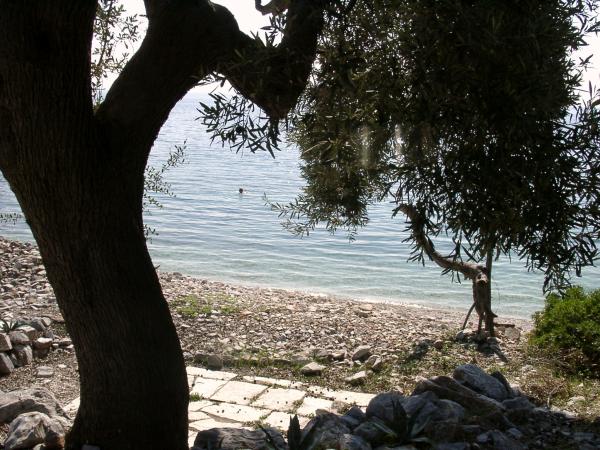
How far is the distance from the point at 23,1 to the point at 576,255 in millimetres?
4088

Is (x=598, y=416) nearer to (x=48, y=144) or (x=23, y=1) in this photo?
(x=48, y=144)

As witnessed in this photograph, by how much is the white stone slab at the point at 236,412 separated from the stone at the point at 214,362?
6.17 ft

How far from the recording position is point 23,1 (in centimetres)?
466

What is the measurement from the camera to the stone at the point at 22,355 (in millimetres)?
9164

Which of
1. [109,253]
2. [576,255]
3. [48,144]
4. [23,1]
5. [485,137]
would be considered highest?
[23,1]

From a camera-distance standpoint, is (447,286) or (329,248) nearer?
(447,286)

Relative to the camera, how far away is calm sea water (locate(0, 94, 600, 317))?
21.6m

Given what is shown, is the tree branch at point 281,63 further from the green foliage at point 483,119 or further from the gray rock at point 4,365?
the gray rock at point 4,365

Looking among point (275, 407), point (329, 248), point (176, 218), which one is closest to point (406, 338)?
point (275, 407)

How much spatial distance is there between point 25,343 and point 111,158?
5410 mm

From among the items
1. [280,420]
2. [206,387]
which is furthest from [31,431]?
[206,387]

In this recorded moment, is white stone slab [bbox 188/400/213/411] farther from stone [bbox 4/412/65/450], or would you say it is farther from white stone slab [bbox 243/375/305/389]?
stone [bbox 4/412/65/450]

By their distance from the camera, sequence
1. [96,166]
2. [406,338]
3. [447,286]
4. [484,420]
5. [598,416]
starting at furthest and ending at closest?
[447,286] < [406,338] < [598,416] < [484,420] < [96,166]

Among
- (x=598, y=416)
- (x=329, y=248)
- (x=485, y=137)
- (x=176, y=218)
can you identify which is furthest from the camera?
(x=176, y=218)
